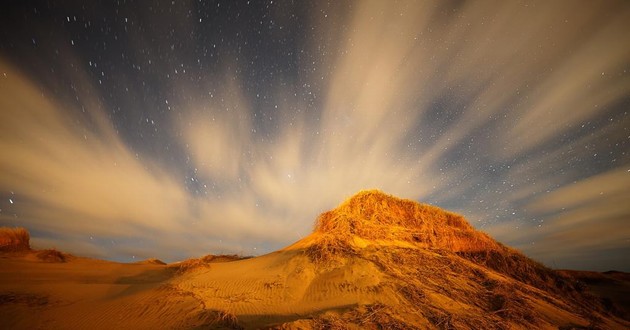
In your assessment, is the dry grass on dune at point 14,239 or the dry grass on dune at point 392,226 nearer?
the dry grass on dune at point 392,226

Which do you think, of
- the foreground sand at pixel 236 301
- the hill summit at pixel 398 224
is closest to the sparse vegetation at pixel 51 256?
the foreground sand at pixel 236 301

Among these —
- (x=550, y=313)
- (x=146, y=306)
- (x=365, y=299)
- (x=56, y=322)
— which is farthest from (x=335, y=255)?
(x=56, y=322)

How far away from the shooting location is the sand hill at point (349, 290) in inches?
298

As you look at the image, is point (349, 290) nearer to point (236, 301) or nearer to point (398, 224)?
point (236, 301)

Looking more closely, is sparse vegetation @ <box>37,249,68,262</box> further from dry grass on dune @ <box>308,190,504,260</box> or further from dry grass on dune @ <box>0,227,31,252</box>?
dry grass on dune @ <box>308,190,504,260</box>

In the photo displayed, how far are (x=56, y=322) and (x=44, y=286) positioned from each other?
382 centimetres

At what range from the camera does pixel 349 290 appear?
8695mm

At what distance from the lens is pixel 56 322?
7711mm

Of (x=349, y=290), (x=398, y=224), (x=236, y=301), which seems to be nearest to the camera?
(x=349, y=290)

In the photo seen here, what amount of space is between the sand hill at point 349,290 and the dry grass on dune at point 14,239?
9.85 m

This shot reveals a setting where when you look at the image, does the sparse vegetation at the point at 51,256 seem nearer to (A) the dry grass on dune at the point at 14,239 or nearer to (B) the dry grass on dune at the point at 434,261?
(A) the dry grass on dune at the point at 14,239

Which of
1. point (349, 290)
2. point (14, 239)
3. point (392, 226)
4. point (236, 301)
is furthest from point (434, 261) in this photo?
point (14, 239)

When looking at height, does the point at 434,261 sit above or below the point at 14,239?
below

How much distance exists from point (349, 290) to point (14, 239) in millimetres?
26743
